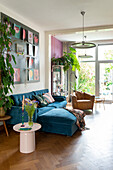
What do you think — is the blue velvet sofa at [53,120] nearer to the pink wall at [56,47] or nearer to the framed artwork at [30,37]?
the framed artwork at [30,37]

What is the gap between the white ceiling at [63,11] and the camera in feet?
13.7

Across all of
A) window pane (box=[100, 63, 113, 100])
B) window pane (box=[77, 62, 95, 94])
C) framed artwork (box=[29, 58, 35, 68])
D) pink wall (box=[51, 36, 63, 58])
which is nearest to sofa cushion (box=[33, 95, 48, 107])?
framed artwork (box=[29, 58, 35, 68])

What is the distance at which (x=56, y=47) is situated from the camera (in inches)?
321

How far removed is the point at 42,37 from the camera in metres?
6.66

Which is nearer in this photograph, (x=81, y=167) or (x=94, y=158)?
(x=81, y=167)

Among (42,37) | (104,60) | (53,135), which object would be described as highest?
(42,37)

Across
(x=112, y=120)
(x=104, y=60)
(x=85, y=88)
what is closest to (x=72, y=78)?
(x=85, y=88)

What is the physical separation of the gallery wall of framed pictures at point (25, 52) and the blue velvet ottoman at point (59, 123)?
4.97ft

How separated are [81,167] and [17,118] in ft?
6.80

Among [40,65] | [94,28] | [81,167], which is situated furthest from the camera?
[40,65]

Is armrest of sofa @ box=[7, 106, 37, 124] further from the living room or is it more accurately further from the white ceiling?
the white ceiling

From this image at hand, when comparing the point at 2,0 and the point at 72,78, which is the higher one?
the point at 2,0

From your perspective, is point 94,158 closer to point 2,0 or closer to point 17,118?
point 17,118

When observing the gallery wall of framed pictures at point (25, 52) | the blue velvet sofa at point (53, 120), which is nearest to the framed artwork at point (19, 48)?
the gallery wall of framed pictures at point (25, 52)
